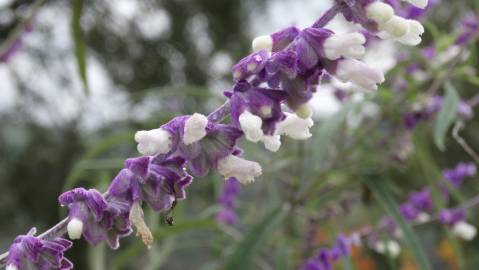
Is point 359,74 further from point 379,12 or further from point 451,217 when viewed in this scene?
point 451,217

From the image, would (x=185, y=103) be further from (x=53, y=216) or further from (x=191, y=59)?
(x=53, y=216)

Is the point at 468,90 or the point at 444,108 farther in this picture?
the point at 468,90

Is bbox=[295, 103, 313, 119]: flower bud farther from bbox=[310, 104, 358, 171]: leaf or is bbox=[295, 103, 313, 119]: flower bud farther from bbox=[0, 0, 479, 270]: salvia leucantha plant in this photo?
bbox=[310, 104, 358, 171]: leaf

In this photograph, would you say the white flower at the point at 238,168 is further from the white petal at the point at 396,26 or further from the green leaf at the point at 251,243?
the green leaf at the point at 251,243

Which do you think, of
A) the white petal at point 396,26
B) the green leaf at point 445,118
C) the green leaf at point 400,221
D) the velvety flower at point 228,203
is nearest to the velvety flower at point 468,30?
the green leaf at point 445,118

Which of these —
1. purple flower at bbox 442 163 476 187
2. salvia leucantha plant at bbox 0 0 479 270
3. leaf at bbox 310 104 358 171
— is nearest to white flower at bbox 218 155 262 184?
salvia leucantha plant at bbox 0 0 479 270

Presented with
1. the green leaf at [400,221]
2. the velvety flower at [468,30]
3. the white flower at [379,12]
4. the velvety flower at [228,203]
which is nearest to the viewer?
the white flower at [379,12]

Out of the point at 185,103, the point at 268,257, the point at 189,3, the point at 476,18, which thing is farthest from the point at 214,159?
the point at 189,3
